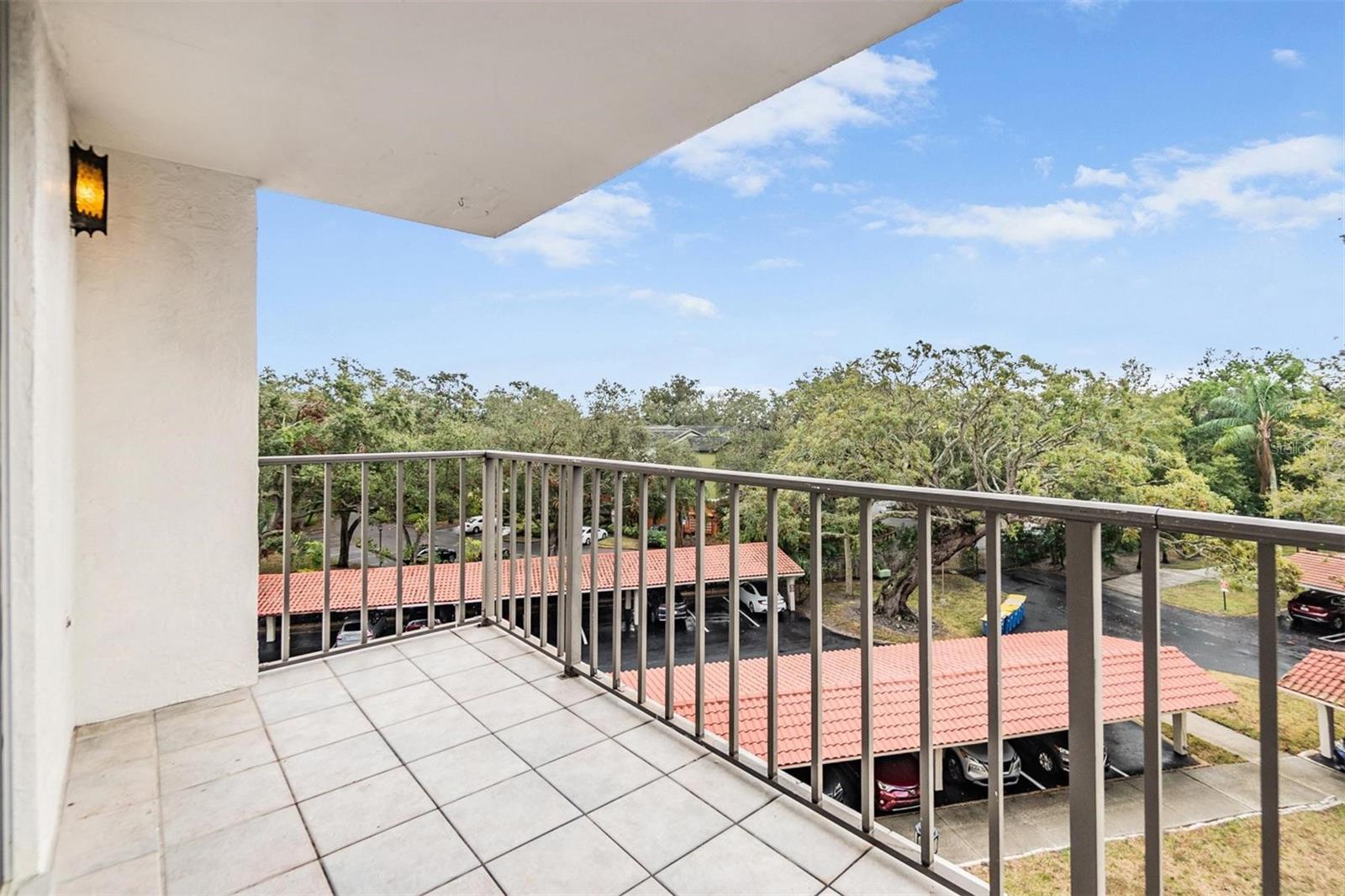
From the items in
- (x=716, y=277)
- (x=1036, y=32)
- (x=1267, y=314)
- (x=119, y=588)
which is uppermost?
(x=1036, y=32)

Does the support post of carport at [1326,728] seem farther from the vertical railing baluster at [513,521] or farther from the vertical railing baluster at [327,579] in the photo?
the vertical railing baluster at [327,579]

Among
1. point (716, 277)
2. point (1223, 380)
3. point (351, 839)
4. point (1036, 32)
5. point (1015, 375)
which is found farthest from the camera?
point (716, 277)

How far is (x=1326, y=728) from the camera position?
3.55ft

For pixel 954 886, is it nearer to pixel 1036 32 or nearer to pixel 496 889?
pixel 496 889

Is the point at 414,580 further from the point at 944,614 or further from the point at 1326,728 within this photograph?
the point at 1326,728

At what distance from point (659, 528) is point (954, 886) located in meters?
20.6

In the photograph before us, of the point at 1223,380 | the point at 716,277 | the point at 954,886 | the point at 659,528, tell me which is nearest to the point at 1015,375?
the point at 1223,380

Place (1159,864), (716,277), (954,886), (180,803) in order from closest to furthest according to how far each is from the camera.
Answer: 1. (1159,864)
2. (954,886)
3. (180,803)
4. (716,277)

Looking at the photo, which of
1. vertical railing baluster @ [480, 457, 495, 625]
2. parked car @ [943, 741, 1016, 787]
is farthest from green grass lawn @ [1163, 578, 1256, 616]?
parked car @ [943, 741, 1016, 787]

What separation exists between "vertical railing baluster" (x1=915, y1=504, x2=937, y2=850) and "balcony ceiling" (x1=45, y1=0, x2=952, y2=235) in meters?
1.53

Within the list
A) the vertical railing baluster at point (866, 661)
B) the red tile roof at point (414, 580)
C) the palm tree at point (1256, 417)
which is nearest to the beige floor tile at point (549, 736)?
the vertical railing baluster at point (866, 661)

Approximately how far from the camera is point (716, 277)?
3644cm

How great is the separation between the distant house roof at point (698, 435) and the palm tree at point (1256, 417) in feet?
48.9

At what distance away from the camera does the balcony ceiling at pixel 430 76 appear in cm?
171
